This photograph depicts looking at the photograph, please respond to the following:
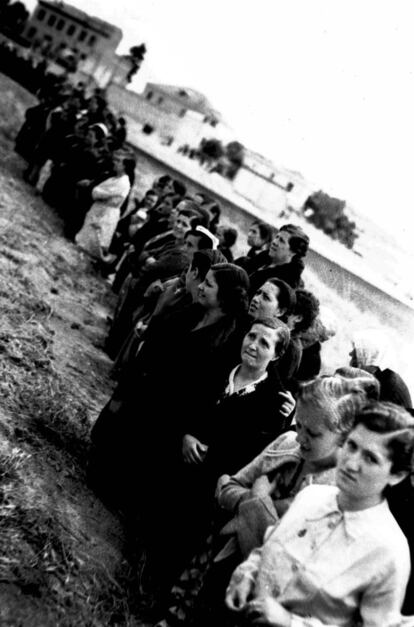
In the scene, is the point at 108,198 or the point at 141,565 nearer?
the point at 141,565

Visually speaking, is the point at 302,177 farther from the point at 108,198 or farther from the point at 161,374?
the point at 161,374

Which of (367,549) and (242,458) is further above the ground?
(367,549)

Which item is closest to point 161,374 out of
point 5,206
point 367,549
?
point 367,549

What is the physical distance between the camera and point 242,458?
123 inches

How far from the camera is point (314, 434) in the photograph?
7.66 ft

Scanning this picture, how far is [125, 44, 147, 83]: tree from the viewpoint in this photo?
245ft

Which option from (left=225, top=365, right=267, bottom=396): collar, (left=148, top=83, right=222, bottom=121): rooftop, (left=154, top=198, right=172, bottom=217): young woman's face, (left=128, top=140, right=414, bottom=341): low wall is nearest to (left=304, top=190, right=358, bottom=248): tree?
(left=128, top=140, right=414, bottom=341): low wall

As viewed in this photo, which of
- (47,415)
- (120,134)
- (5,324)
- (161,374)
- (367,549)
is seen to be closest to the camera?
(367,549)

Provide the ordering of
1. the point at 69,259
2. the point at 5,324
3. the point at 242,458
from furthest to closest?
the point at 69,259, the point at 5,324, the point at 242,458

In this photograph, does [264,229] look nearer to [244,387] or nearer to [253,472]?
[244,387]

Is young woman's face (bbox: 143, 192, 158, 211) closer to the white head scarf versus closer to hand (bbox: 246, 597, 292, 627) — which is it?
the white head scarf

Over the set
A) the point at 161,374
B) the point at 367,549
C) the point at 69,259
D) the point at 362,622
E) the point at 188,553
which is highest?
the point at 367,549

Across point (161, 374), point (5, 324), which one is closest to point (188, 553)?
point (161, 374)

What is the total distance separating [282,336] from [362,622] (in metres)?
1.59
